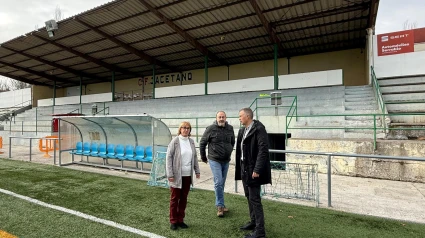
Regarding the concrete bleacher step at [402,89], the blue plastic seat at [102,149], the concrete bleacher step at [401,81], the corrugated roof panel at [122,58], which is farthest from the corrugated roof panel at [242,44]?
the blue plastic seat at [102,149]

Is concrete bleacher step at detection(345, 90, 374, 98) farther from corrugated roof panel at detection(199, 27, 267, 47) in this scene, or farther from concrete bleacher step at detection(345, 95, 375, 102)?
corrugated roof panel at detection(199, 27, 267, 47)

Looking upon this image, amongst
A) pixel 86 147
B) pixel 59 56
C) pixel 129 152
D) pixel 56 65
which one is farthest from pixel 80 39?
pixel 129 152

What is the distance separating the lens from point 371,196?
5.44 metres

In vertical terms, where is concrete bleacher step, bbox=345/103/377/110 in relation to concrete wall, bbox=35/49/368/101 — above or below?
below

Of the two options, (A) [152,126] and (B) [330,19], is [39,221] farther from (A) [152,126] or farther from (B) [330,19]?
(B) [330,19]

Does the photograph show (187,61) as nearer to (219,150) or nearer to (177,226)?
(219,150)

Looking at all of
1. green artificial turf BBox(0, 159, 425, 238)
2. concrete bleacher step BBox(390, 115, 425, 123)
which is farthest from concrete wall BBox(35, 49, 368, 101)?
green artificial turf BBox(0, 159, 425, 238)

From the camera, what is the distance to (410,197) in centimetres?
536

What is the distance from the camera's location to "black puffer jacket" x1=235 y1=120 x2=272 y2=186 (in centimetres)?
312

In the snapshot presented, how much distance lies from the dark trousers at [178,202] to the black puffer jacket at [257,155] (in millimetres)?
896

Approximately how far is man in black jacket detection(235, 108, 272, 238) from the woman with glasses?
84cm

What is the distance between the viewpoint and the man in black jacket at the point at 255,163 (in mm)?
3121

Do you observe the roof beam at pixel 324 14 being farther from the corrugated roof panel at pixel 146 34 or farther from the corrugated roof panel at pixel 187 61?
the corrugated roof panel at pixel 187 61

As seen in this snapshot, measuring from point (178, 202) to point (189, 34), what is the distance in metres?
14.5
